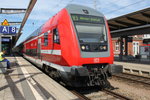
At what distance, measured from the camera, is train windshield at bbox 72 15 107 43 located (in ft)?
24.4

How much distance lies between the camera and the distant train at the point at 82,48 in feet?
22.9

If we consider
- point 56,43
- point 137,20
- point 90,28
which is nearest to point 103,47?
point 90,28

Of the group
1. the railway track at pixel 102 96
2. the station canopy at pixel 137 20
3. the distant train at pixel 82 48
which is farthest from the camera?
the station canopy at pixel 137 20

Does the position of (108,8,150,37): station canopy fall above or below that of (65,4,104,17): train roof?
above

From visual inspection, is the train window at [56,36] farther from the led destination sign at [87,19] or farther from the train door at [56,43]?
the led destination sign at [87,19]

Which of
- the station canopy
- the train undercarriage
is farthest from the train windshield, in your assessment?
the station canopy

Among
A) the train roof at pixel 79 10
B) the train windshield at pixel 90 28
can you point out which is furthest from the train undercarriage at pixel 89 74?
the train roof at pixel 79 10

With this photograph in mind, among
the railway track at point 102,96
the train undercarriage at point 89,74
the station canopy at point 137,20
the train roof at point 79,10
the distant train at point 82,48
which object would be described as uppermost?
the station canopy at point 137,20

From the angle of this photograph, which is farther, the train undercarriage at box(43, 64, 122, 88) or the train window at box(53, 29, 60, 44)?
the train window at box(53, 29, 60, 44)

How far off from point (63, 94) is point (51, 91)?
56 cm

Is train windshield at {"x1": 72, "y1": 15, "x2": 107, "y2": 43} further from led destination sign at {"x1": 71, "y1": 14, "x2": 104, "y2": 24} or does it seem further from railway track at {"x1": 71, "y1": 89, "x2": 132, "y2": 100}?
railway track at {"x1": 71, "y1": 89, "x2": 132, "y2": 100}

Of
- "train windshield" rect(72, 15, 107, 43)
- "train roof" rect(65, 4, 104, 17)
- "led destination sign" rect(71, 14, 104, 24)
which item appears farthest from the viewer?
"train roof" rect(65, 4, 104, 17)

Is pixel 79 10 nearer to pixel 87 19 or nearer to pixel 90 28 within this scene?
pixel 87 19

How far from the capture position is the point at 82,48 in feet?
23.5
